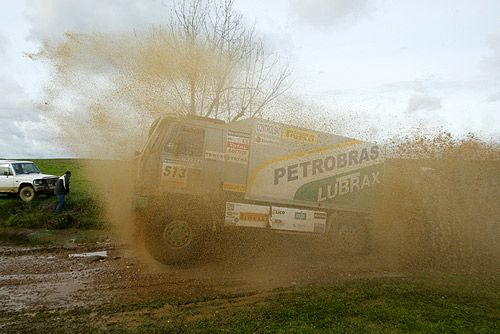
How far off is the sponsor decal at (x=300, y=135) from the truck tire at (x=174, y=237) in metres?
2.92

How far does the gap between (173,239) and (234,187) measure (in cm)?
171

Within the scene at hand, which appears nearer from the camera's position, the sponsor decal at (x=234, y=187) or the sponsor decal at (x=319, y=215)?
the sponsor decal at (x=234, y=187)

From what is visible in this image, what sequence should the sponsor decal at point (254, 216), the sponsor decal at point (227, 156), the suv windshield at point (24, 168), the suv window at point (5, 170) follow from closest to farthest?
the sponsor decal at point (227, 156) < the sponsor decal at point (254, 216) < the suv window at point (5, 170) < the suv windshield at point (24, 168)

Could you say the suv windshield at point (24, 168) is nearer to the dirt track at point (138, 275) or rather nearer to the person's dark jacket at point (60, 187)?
the person's dark jacket at point (60, 187)

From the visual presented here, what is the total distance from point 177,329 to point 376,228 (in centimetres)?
734

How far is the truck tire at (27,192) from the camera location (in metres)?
16.2

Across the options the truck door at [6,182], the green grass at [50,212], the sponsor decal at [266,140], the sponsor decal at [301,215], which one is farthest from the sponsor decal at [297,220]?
the truck door at [6,182]

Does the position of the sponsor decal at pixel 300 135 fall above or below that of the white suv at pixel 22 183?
above

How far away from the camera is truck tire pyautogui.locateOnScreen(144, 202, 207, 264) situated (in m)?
7.71

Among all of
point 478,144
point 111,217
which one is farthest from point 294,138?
point 111,217

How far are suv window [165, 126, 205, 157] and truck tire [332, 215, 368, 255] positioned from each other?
4128mm

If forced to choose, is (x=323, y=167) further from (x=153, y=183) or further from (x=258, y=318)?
(x=258, y=318)

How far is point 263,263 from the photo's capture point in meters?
8.65

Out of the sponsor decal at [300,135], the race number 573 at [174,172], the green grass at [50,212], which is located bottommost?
the green grass at [50,212]
